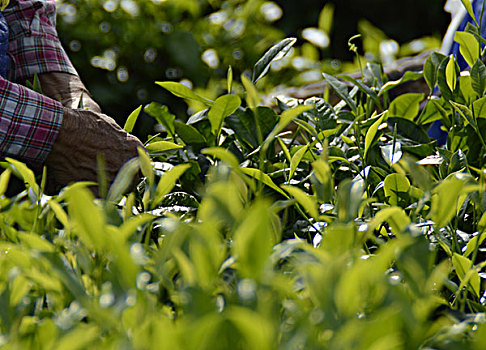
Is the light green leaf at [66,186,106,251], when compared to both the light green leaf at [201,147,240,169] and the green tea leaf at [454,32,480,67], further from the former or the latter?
the green tea leaf at [454,32,480,67]

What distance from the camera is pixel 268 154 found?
85cm

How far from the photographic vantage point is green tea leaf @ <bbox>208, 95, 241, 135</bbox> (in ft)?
2.51

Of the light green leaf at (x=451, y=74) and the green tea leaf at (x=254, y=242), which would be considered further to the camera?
the light green leaf at (x=451, y=74)

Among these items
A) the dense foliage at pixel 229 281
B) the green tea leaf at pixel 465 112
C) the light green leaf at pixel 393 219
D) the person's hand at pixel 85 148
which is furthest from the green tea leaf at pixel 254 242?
the person's hand at pixel 85 148

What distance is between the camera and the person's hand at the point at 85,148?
3.39ft

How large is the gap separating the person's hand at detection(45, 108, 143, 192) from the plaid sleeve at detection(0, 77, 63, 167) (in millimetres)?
17

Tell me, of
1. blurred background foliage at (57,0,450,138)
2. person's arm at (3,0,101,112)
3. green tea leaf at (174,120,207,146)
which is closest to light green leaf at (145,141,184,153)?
green tea leaf at (174,120,207,146)

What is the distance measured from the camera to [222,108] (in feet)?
2.57

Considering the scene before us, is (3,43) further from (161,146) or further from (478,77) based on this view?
(478,77)

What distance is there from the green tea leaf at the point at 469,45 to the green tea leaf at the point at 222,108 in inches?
11.7

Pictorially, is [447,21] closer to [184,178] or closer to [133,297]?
[184,178]

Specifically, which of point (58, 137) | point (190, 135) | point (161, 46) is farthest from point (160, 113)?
point (161, 46)

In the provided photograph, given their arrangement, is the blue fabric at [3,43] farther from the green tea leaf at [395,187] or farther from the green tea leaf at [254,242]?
the green tea leaf at [254,242]

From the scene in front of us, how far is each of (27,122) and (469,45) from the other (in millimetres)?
Answer: 748
